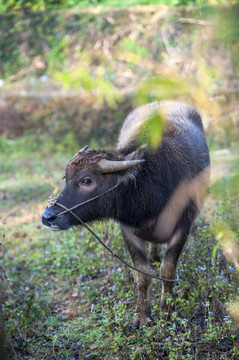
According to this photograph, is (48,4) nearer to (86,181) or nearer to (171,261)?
(86,181)

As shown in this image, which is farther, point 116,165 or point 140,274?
point 140,274

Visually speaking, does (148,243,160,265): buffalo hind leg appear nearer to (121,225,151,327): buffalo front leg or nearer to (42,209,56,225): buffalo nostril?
(121,225,151,327): buffalo front leg

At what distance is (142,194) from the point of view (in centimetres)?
367

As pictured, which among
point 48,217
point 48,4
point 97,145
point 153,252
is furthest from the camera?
point 48,4

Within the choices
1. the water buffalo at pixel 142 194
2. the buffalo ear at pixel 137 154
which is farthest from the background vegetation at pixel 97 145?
the buffalo ear at pixel 137 154

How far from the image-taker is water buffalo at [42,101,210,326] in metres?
3.49

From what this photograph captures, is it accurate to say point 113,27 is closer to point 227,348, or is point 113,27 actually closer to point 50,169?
point 50,169

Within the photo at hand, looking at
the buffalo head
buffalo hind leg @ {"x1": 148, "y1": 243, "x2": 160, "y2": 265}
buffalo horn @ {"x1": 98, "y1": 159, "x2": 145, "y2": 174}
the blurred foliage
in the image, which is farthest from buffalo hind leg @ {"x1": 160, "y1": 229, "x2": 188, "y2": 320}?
the blurred foliage

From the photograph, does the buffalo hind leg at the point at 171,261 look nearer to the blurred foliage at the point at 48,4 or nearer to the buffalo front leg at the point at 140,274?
the buffalo front leg at the point at 140,274

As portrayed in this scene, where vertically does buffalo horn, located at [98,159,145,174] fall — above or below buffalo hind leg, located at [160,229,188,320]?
above

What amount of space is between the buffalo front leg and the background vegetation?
0.12 m

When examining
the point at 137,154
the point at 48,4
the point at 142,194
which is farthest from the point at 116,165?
the point at 48,4

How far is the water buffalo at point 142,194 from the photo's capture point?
349 cm

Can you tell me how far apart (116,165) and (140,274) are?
1039 millimetres
